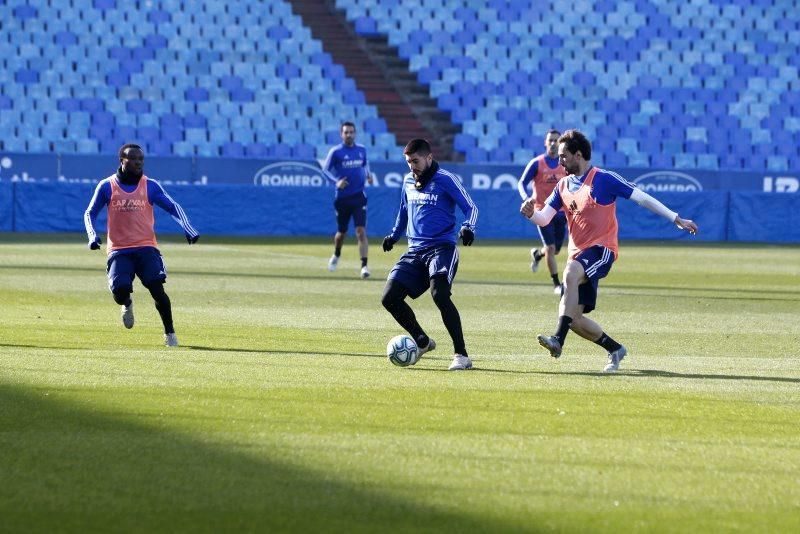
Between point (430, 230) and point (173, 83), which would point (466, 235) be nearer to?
point (430, 230)

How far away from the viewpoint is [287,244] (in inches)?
1200

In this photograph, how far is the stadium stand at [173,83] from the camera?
1422 inches

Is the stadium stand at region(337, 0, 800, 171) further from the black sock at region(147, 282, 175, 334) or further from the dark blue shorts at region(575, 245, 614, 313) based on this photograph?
the dark blue shorts at region(575, 245, 614, 313)

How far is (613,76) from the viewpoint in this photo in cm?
4175

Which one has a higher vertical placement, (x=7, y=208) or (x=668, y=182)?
(x=668, y=182)

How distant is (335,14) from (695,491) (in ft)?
118

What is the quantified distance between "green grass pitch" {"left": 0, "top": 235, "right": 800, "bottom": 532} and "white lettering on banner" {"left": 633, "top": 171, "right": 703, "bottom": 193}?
20461mm

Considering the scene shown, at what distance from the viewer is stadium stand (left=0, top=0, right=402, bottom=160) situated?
1422 inches

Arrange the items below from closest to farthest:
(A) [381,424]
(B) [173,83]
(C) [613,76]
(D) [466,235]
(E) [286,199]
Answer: (A) [381,424] → (D) [466,235] → (E) [286,199] → (B) [173,83] → (C) [613,76]

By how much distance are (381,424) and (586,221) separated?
12.5 ft

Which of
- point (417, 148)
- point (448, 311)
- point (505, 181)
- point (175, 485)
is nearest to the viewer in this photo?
point (175, 485)

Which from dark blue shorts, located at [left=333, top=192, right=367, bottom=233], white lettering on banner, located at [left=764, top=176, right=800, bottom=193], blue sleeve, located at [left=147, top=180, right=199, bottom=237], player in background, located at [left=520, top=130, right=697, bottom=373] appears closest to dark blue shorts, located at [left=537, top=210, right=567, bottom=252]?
dark blue shorts, located at [left=333, top=192, right=367, bottom=233]

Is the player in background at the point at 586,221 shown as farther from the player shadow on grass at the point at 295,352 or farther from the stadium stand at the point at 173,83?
the stadium stand at the point at 173,83

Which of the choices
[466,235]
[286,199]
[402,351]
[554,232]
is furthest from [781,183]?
[402,351]
